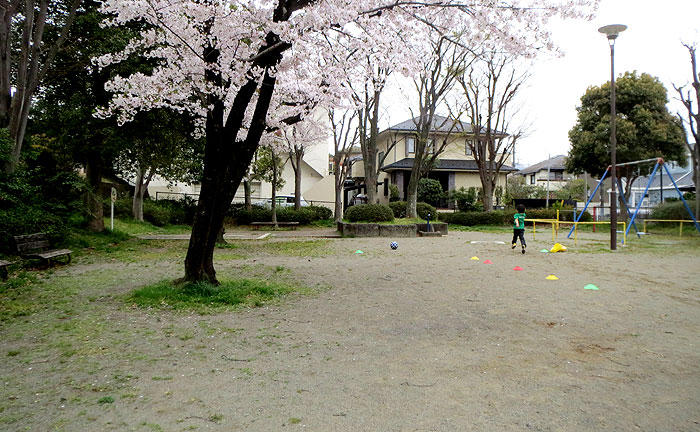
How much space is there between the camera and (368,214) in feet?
61.3

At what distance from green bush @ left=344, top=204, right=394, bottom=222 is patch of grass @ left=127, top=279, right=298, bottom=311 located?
Result: 11.7 meters

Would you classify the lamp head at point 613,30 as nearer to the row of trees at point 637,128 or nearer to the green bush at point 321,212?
the row of trees at point 637,128

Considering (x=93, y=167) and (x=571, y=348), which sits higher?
(x=93, y=167)

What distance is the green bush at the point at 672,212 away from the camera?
20.5 m

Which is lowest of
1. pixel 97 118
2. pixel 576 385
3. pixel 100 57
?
pixel 576 385

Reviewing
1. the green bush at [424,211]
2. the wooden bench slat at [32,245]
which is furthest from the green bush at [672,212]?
the wooden bench slat at [32,245]

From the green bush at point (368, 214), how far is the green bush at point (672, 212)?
12601mm

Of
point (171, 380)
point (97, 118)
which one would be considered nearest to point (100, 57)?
point (97, 118)

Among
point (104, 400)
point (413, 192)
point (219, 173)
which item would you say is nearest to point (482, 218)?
point (413, 192)

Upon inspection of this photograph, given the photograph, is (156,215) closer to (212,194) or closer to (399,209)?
(399,209)

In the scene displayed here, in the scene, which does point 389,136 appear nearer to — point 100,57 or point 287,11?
point 100,57

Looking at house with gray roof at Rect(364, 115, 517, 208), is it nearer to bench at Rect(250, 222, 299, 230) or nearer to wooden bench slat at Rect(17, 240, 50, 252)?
bench at Rect(250, 222, 299, 230)

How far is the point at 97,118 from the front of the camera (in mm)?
12484

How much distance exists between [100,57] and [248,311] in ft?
28.4
